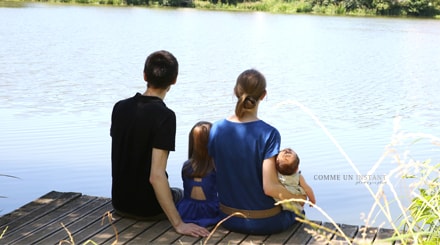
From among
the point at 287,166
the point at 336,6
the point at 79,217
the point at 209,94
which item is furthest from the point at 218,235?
the point at 336,6

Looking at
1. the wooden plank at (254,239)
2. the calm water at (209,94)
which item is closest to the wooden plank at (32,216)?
the wooden plank at (254,239)

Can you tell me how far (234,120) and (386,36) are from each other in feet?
65.2

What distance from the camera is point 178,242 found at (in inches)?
134

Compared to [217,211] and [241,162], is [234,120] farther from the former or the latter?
[217,211]

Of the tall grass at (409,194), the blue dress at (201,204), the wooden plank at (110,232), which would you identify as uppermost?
the tall grass at (409,194)

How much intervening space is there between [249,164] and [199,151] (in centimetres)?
36

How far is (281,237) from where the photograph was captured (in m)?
3.52

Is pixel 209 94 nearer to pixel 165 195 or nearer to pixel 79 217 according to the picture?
pixel 79 217

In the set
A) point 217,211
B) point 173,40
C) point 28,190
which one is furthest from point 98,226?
point 173,40

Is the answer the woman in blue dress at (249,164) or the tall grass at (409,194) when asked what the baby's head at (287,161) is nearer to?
the woman in blue dress at (249,164)

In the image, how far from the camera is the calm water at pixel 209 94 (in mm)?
6164

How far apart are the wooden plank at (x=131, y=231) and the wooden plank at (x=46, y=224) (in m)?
0.34

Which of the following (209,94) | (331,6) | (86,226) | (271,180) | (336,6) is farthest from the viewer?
(336,6)

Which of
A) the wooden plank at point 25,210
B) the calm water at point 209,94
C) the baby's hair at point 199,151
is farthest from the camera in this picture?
the calm water at point 209,94
